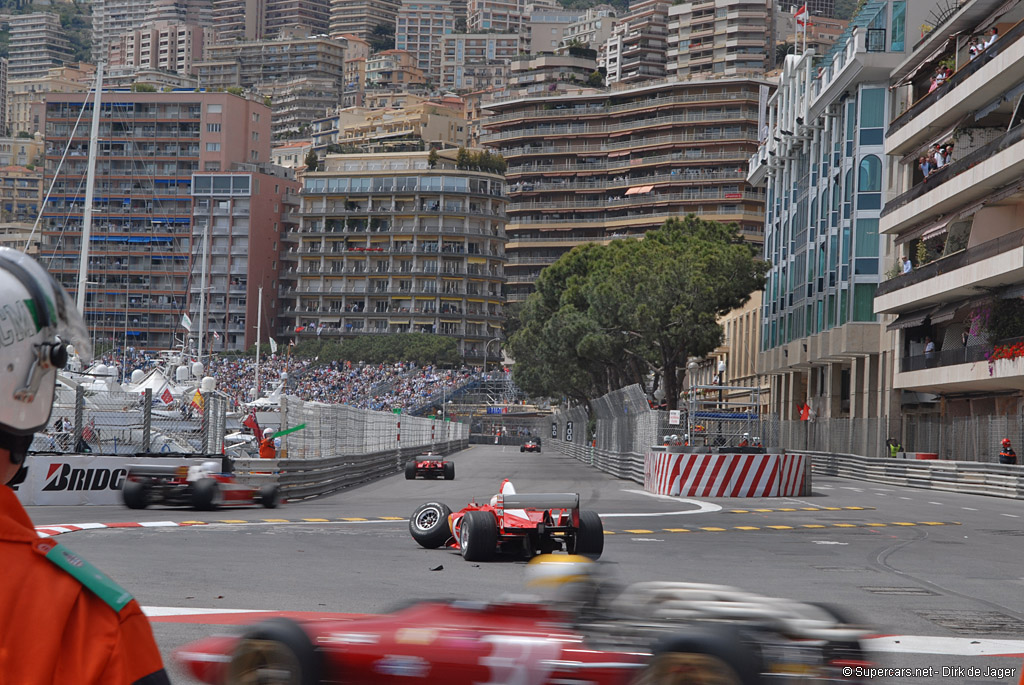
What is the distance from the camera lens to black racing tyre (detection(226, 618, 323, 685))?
5547mm

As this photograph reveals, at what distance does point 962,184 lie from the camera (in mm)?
46906

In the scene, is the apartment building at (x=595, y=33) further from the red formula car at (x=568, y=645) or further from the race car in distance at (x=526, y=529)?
the red formula car at (x=568, y=645)

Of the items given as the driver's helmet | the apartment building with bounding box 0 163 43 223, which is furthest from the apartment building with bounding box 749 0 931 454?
the apartment building with bounding box 0 163 43 223

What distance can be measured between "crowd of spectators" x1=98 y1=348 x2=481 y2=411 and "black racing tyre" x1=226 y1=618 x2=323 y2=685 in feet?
344

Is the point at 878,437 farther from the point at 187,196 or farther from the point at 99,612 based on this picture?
the point at 187,196

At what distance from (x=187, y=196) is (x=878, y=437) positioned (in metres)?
116

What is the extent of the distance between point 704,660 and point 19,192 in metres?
201

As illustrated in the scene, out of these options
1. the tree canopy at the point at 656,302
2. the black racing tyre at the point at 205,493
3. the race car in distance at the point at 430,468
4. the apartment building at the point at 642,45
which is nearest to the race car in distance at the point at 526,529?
the black racing tyre at the point at 205,493

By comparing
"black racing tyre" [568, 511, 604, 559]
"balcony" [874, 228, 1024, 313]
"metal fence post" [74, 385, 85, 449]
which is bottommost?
"black racing tyre" [568, 511, 604, 559]

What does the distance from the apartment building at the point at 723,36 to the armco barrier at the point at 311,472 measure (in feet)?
418

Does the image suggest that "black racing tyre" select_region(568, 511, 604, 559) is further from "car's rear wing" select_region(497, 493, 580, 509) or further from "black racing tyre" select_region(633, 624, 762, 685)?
"black racing tyre" select_region(633, 624, 762, 685)

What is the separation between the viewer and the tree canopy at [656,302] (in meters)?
57.1

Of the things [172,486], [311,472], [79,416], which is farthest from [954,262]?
[79,416]

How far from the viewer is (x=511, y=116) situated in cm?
15000
